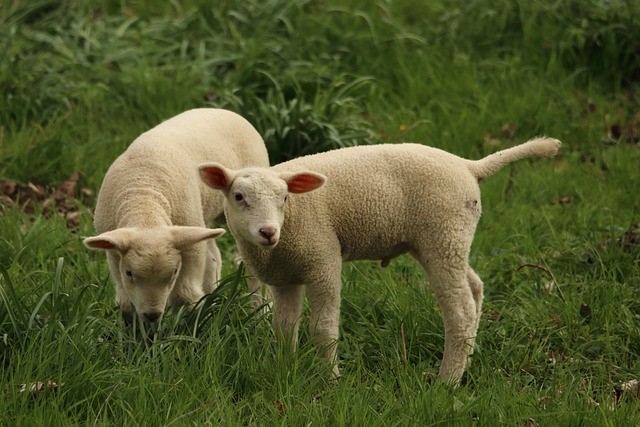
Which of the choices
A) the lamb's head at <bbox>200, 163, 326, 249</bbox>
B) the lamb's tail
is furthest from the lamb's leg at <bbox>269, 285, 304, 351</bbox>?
the lamb's tail

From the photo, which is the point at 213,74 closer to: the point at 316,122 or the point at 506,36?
the point at 316,122

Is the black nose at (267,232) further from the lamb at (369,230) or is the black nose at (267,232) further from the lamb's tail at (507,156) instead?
the lamb's tail at (507,156)

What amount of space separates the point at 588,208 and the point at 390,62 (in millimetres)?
2674

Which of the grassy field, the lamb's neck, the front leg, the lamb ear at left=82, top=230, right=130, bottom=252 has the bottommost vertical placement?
the grassy field

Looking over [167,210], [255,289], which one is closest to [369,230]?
[167,210]

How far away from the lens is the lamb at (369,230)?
4707 millimetres

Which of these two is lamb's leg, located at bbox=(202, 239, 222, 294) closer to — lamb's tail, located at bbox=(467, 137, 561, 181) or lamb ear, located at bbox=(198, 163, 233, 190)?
lamb ear, located at bbox=(198, 163, 233, 190)

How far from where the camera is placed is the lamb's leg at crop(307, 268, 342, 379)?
4727mm

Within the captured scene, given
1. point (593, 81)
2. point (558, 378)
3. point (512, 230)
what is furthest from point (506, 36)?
point (558, 378)

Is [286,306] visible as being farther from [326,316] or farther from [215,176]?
[215,176]

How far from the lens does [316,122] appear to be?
23.5ft

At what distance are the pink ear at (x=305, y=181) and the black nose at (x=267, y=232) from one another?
1.03 feet

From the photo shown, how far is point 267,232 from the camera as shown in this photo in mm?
4297

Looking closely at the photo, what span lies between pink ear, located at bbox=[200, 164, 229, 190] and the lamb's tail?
3.78 ft
